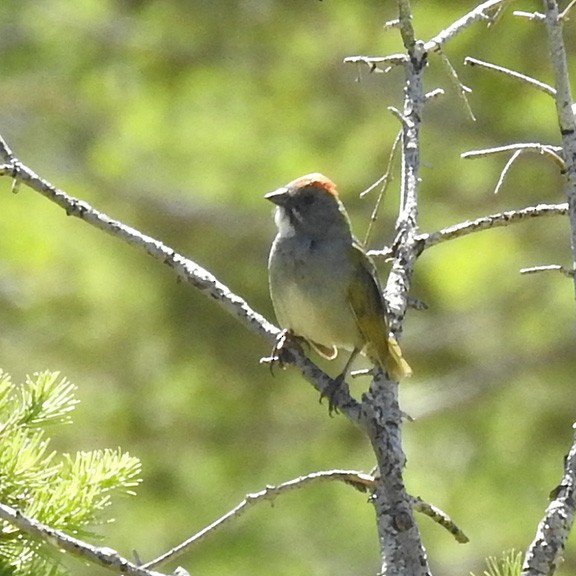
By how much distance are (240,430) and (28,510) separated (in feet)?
18.9

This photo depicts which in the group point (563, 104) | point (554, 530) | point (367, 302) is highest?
point (367, 302)

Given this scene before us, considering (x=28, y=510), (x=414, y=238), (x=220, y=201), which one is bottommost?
(x=28, y=510)

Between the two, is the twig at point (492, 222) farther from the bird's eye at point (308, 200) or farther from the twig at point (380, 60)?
the bird's eye at point (308, 200)

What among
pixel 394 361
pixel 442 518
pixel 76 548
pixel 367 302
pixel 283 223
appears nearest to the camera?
pixel 76 548

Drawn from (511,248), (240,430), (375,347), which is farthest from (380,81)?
(375,347)

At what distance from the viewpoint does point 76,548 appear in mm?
1922

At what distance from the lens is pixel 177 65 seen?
753 centimetres

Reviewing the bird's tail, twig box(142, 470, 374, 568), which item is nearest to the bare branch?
twig box(142, 470, 374, 568)

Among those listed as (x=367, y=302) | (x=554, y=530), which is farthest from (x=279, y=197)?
(x=554, y=530)

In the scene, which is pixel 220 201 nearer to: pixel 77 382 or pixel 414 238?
pixel 77 382

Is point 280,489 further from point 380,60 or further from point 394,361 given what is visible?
point 380,60

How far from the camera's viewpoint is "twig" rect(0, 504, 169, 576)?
1.90 m

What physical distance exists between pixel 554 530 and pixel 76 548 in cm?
75

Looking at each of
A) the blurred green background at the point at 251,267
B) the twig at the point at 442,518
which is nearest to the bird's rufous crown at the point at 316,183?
the twig at the point at 442,518
